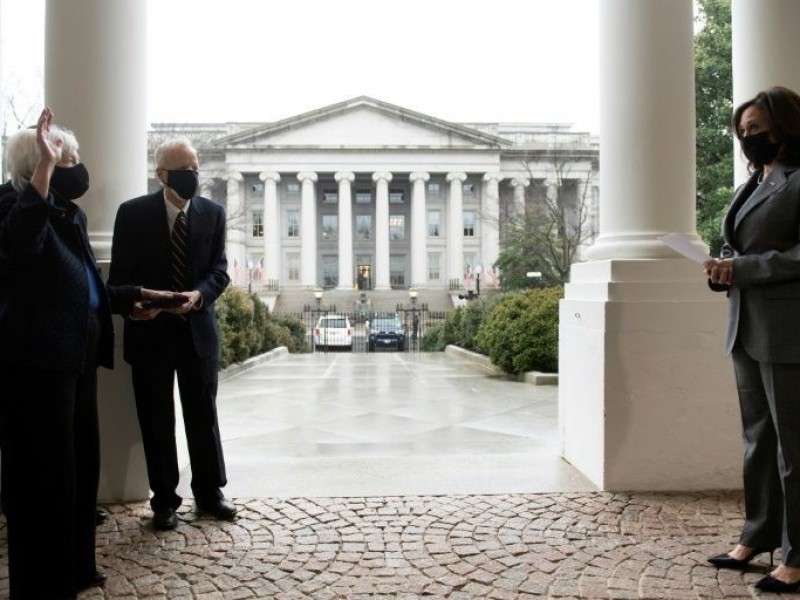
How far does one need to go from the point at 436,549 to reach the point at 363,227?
6448cm

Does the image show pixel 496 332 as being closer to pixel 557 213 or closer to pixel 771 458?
pixel 771 458

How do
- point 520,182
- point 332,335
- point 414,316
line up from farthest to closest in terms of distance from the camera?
1. point 520,182
2. point 414,316
3. point 332,335

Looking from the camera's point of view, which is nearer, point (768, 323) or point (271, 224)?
point (768, 323)

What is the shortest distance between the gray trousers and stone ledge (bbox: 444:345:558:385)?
23.7 feet

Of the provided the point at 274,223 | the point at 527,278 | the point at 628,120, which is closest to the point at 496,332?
the point at 628,120

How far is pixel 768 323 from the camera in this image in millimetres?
2678

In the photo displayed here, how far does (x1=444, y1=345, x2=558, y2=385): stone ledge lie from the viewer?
33.1 ft

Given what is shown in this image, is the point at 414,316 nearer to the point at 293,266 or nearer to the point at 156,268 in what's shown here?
the point at 156,268

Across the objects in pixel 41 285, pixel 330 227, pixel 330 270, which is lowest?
pixel 41 285

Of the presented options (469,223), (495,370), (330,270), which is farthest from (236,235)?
(495,370)

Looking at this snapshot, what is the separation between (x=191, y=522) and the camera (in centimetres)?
350

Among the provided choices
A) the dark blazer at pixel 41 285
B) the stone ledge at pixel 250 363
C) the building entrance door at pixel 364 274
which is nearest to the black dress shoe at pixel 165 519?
the dark blazer at pixel 41 285

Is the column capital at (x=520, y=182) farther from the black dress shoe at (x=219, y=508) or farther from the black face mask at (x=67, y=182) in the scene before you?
the black face mask at (x=67, y=182)

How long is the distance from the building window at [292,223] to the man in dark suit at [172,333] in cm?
6170
